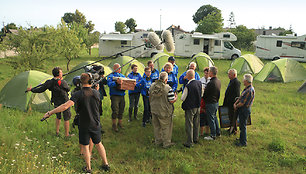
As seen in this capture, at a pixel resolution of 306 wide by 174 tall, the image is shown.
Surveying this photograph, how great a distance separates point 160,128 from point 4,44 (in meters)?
13.1

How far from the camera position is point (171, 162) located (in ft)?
14.2

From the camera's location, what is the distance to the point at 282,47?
1942 centimetres

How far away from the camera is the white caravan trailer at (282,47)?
62.0 feet

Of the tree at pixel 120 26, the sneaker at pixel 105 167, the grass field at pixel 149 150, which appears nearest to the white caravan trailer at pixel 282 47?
the grass field at pixel 149 150

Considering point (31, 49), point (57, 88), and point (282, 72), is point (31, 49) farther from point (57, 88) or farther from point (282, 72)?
point (282, 72)

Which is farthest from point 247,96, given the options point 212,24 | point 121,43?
point 212,24

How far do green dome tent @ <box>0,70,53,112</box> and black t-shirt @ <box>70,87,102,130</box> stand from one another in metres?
3.72

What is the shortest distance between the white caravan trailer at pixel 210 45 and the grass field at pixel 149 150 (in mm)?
14257

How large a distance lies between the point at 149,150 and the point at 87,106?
1.89 metres

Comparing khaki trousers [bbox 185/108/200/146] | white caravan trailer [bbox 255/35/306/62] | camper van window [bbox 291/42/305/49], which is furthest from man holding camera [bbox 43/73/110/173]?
camper van window [bbox 291/42/305/49]

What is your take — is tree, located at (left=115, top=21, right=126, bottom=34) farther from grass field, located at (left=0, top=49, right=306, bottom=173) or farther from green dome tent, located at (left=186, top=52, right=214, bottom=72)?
grass field, located at (left=0, top=49, right=306, bottom=173)

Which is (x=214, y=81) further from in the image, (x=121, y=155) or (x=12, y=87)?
(x=12, y=87)

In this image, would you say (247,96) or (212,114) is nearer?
(247,96)

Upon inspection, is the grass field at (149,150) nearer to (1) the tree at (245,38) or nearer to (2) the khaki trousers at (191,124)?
(2) the khaki trousers at (191,124)
